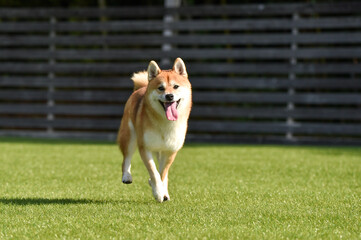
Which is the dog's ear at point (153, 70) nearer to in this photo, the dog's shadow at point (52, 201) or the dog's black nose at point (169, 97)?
the dog's black nose at point (169, 97)

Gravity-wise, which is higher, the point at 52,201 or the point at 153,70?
the point at 153,70

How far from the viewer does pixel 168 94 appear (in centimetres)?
350

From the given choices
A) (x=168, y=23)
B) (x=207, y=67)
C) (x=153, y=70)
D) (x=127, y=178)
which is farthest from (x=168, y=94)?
(x=168, y=23)

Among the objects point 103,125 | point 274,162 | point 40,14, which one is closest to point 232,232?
point 274,162

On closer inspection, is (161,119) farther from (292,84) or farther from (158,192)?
(292,84)

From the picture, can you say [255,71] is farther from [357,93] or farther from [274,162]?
[274,162]

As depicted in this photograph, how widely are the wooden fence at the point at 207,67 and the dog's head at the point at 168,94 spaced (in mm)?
4891

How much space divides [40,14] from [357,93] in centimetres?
494

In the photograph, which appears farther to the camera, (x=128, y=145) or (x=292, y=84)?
(x=292, y=84)

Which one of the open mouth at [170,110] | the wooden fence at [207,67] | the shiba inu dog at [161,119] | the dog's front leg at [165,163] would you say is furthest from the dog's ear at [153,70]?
the wooden fence at [207,67]

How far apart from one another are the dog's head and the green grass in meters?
0.55

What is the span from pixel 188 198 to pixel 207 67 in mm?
5107

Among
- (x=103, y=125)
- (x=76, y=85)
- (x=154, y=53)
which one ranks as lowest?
(x=103, y=125)

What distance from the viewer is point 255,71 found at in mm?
8492
